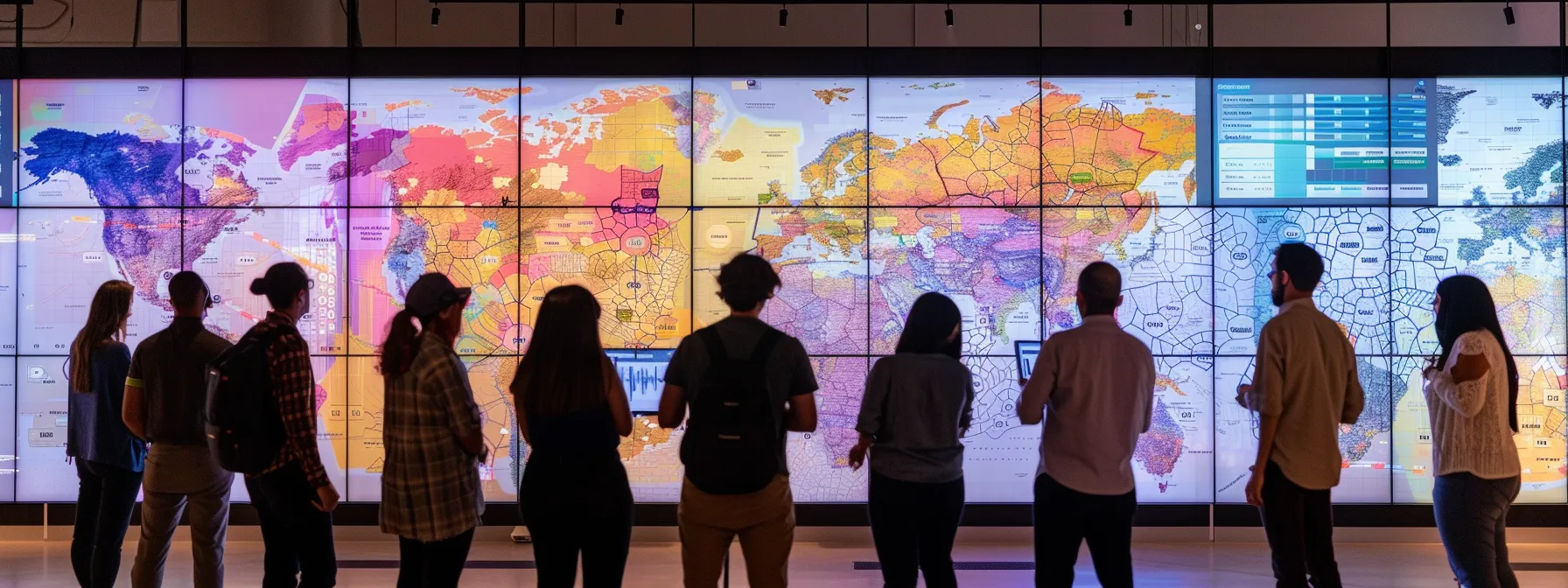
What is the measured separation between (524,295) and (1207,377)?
166 inches

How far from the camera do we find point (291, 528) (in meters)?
3.33

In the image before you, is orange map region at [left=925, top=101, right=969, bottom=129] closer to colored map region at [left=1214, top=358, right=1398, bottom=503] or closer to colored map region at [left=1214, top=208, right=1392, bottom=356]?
colored map region at [left=1214, top=208, right=1392, bottom=356]

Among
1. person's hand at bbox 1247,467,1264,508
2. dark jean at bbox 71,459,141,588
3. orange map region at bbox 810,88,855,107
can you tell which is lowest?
dark jean at bbox 71,459,141,588

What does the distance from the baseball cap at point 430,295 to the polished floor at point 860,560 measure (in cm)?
242

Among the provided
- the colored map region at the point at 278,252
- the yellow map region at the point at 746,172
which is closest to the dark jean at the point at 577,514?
the yellow map region at the point at 746,172

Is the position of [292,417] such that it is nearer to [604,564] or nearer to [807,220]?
[604,564]

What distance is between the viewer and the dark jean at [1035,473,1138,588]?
336cm

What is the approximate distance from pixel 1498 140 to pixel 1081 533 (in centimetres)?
472

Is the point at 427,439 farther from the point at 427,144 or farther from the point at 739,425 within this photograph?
the point at 427,144

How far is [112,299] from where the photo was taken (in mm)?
4180

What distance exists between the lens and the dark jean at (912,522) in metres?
3.43

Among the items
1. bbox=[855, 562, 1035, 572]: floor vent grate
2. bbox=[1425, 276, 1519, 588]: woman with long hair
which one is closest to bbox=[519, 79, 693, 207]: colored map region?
bbox=[855, 562, 1035, 572]: floor vent grate

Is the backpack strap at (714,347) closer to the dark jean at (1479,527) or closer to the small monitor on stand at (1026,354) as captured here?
the dark jean at (1479,527)

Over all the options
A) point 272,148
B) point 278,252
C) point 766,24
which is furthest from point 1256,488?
point 272,148
